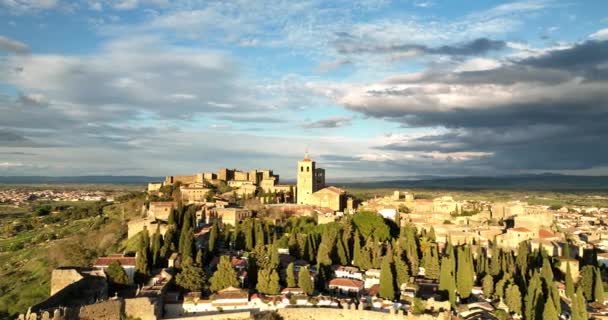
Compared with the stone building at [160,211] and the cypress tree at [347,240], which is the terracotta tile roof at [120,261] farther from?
the stone building at [160,211]

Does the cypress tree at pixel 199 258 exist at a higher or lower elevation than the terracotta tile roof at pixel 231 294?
higher

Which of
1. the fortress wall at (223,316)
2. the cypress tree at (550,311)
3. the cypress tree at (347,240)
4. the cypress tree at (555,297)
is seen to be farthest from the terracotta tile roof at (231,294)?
the cypress tree at (555,297)

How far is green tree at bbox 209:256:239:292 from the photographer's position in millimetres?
26188

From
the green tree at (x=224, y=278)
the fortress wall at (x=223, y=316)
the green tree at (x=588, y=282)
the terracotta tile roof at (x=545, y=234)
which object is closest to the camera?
the fortress wall at (x=223, y=316)

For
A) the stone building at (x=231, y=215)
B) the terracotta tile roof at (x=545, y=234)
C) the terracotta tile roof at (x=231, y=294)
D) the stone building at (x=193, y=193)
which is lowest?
the terracotta tile roof at (x=231, y=294)

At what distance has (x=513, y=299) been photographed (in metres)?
28.2

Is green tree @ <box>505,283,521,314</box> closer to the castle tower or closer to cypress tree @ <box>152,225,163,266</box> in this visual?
cypress tree @ <box>152,225,163,266</box>

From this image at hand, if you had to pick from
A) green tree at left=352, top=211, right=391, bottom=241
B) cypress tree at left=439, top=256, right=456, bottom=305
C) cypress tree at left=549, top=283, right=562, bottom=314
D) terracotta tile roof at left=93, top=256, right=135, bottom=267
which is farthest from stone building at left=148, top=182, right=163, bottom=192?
cypress tree at left=549, top=283, right=562, bottom=314

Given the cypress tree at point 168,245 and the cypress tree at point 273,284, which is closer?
the cypress tree at point 273,284

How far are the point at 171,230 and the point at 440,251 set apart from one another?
18361 mm

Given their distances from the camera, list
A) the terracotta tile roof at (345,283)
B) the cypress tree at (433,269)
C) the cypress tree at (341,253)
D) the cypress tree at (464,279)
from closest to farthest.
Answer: the terracotta tile roof at (345,283)
the cypress tree at (464,279)
the cypress tree at (433,269)
the cypress tree at (341,253)

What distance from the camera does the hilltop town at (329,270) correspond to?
2373 centimetres

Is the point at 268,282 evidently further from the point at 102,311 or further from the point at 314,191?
the point at 314,191

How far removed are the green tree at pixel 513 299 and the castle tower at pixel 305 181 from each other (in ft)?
106
